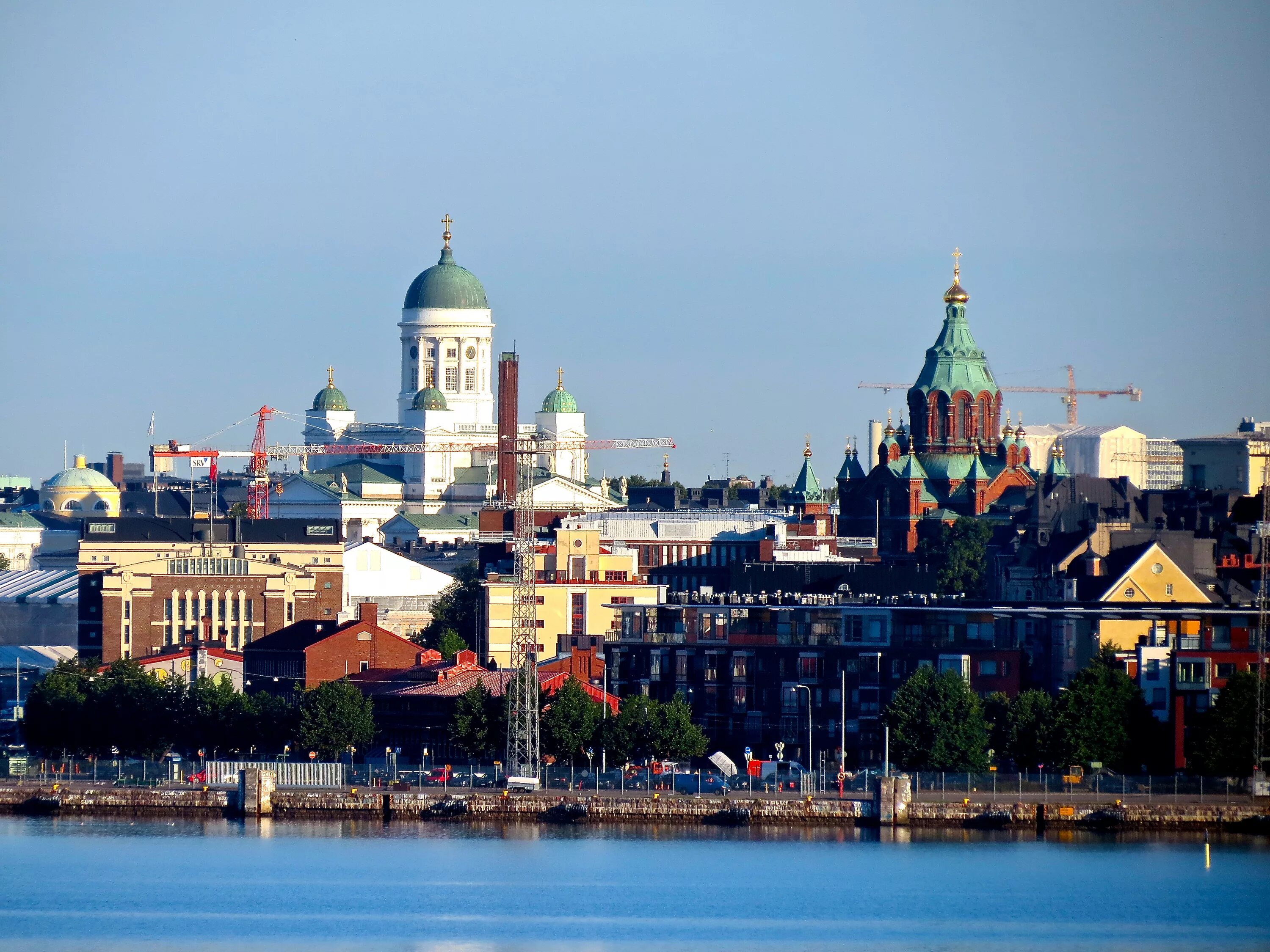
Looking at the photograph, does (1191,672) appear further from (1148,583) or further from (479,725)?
(479,725)

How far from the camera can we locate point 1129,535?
125m

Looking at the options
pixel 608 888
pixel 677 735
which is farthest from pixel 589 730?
pixel 608 888

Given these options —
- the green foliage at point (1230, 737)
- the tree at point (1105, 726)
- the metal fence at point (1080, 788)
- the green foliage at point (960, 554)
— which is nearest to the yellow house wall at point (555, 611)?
the tree at point (1105, 726)

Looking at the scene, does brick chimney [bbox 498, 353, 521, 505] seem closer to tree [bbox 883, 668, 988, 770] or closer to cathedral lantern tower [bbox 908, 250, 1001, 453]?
cathedral lantern tower [bbox 908, 250, 1001, 453]

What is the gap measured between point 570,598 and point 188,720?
19043mm

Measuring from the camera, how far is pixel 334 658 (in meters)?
113

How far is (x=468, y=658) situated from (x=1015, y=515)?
6343cm

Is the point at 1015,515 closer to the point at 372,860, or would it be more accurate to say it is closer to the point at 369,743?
the point at 369,743

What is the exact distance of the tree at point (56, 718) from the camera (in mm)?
101688

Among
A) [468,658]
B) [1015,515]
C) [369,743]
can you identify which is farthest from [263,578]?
[1015,515]

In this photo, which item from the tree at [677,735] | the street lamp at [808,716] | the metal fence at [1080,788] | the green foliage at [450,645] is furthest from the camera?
the green foliage at [450,645]

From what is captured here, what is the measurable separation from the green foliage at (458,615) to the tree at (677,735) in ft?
88.8

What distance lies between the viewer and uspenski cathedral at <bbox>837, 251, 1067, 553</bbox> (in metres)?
178

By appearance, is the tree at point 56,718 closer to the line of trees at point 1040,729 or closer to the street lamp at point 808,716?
the street lamp at point 808,716
